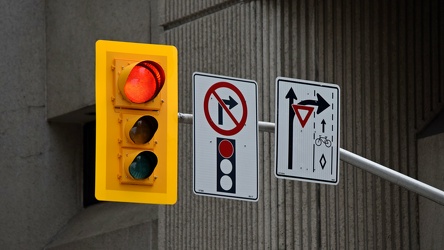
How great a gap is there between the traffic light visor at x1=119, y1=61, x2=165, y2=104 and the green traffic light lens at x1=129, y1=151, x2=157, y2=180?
1.30ft

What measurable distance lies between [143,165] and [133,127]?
28cm

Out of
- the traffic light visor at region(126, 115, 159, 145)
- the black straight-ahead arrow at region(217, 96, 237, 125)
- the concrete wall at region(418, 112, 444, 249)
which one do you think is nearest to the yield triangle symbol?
the black straight-ahead arrow at region(217, 96, 237, 125)

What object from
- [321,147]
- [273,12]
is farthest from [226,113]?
[273,12]

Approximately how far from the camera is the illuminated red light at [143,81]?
35.4 feet

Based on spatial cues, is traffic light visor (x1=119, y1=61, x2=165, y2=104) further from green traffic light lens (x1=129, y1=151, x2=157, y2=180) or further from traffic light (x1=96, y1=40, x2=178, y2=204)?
green traffic light lens (x1=129, y1=151, x2=157, y2=180)

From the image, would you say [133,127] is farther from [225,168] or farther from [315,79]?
[315,79]

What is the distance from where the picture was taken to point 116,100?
10.8m

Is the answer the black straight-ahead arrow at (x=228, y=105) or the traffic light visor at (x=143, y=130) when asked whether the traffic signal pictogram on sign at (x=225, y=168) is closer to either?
the black straight-ahead arrow at (x=228, y=105)

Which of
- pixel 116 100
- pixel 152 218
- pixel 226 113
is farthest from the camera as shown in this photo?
pixel 152 218

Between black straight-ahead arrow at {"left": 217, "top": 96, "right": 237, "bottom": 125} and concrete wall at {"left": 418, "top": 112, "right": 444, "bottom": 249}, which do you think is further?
concrete wall at {"left": 418, "top": 112, "right": 444, "bottom": 249}

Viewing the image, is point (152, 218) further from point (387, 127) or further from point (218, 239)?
point (387, 127)

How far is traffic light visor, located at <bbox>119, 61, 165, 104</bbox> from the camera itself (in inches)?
424

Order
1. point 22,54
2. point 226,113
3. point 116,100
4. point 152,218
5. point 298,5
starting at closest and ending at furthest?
1. point 116,100
2. point 226,113
3. point 298,5
4. point 152,218
5. point 22,54

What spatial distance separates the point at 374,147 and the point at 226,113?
6.76m
